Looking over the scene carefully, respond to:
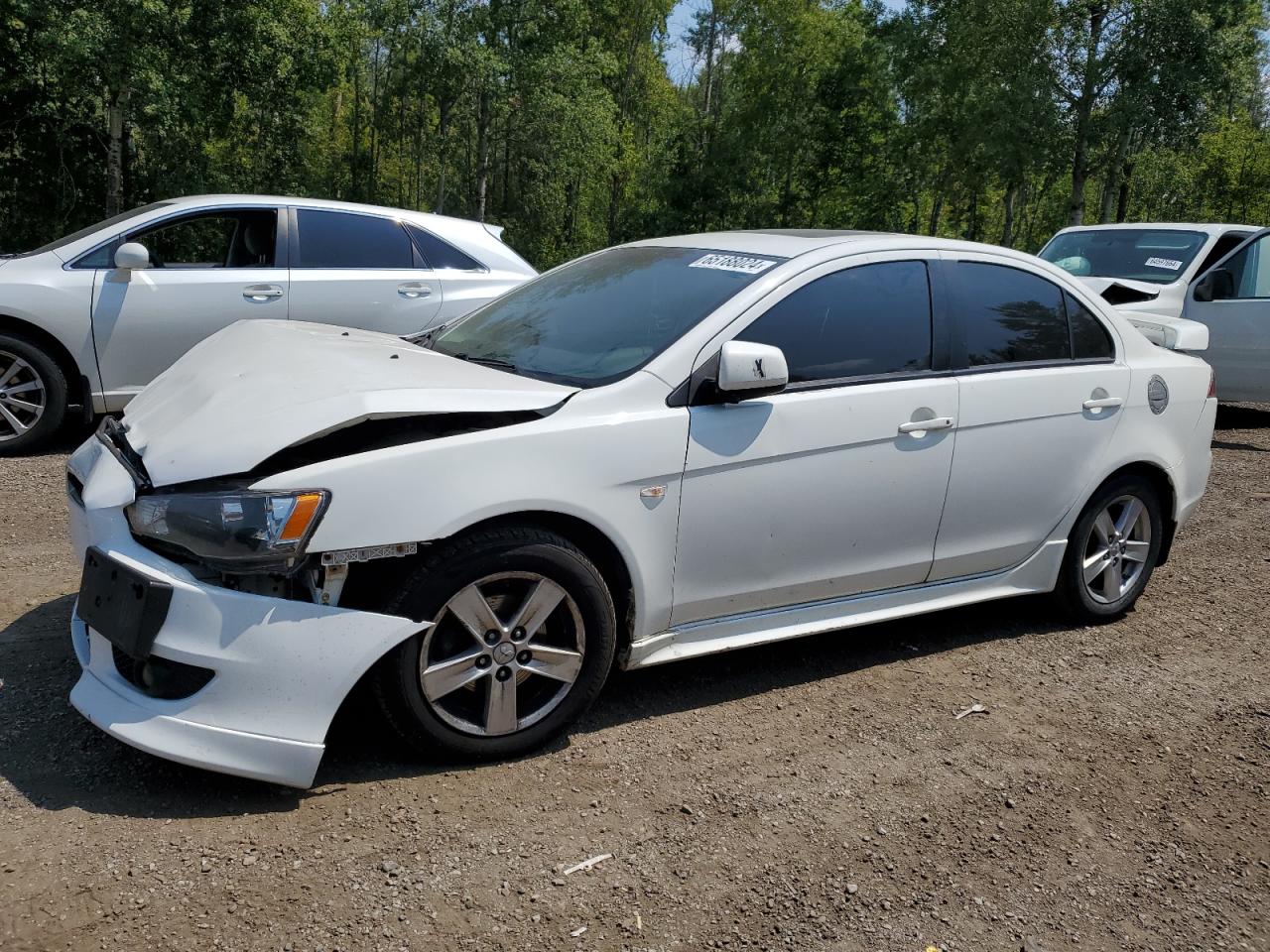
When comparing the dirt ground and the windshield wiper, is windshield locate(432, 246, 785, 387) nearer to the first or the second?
the windshield wiper

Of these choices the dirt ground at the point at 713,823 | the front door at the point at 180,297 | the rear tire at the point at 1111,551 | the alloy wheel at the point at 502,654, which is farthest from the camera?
the front door at the point at 180,297

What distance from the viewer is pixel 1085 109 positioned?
29234 mm

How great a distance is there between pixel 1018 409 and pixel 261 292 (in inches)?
206

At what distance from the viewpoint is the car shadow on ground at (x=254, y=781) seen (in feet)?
9.97

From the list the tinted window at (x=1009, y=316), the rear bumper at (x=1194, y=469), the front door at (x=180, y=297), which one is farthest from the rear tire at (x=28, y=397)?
the rear bumper at (x=1194, y=469)

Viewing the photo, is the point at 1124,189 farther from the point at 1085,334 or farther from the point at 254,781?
the point at 254,781

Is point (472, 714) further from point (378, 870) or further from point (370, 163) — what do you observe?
point (370, 163)

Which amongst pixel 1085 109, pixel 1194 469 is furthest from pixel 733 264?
pixel 1085 109

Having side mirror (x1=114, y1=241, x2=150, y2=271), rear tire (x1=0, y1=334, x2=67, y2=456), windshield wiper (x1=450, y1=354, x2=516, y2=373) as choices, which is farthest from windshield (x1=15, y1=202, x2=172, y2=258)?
windshield wiper (x1=450, y1=354, x2=516, y2=373)

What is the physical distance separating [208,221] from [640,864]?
20.4 feet

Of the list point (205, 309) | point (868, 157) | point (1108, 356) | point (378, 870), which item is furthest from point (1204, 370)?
point (868, 157)

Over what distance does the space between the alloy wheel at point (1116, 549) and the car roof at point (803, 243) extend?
1269 millimetres

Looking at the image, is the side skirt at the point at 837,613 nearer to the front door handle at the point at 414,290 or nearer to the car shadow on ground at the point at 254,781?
the car shadow on ground at the point at 254,781

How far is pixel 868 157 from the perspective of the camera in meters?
43.0
